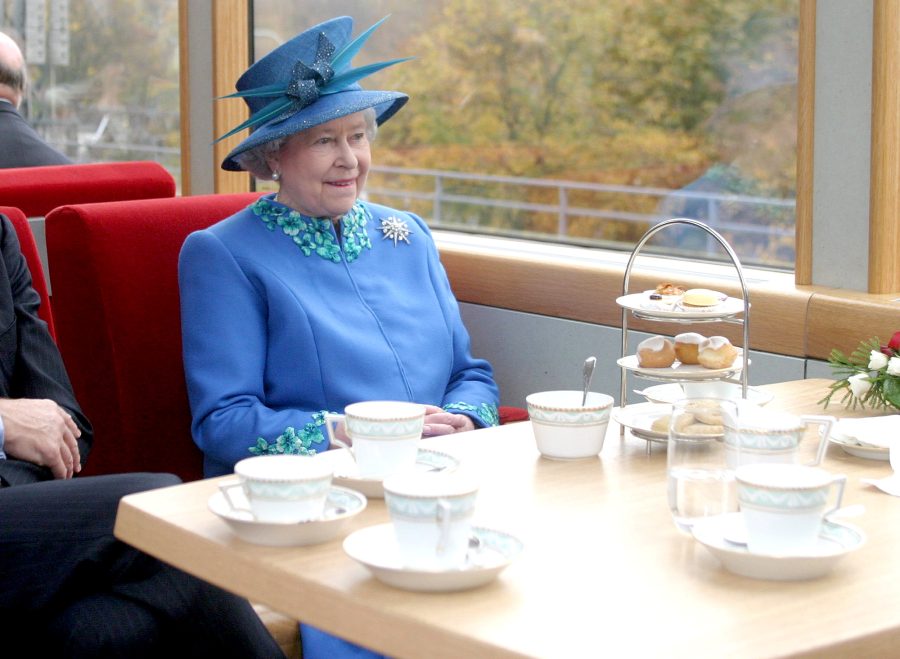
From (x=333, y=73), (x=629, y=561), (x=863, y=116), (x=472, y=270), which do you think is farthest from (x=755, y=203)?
(x=629, y=561)

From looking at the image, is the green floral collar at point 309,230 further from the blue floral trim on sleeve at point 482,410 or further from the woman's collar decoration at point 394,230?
the blue floral trim on sleeve at point 482,410

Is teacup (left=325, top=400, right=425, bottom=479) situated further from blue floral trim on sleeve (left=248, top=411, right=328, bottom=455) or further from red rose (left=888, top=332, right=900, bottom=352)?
red rose (left=888, top=332, right=900, bottom=352)

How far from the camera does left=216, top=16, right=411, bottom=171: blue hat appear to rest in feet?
7.77

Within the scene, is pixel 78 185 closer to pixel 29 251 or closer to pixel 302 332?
pixel 29 251

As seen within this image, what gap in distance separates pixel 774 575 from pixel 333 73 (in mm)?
1464

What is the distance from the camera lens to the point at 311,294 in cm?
236

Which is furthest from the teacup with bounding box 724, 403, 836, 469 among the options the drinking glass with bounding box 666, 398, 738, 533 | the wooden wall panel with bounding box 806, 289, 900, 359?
the wooden wall panel with bounding box 806, 289, 900, 359

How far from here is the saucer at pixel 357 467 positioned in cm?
151

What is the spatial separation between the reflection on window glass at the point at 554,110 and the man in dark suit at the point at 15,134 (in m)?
1.26

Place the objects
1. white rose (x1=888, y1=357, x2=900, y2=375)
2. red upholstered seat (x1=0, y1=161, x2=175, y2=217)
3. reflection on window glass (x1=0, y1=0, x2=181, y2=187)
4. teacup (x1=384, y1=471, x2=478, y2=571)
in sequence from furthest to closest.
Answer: reflection on window glass (x1=0, y1=0, x2=181, y2=187) → red upholstered seat (x1=0, y1=161, x2=175, y2=217) → white rose (x1=888, y1=357, x2=900, y2=375) → teacup (x1=384, y1=471, x2=478, y2=571)

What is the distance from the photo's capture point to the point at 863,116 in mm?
2395

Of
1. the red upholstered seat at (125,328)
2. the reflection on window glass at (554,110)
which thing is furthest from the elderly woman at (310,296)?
the reflection on window glass at (554,110)

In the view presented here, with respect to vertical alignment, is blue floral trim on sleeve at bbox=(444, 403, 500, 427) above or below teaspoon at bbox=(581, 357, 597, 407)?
below

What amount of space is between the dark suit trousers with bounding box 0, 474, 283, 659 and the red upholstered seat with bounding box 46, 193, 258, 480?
0.60 metres
